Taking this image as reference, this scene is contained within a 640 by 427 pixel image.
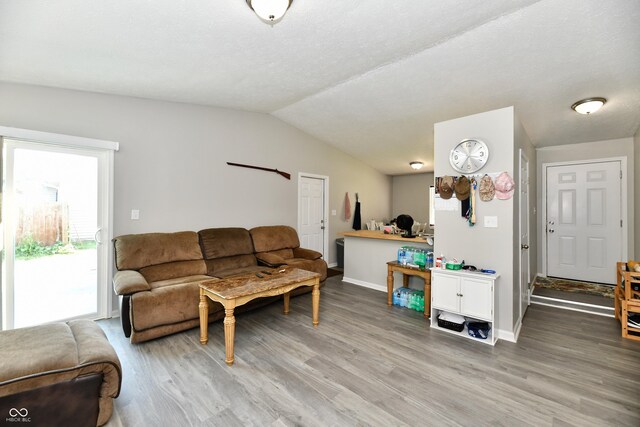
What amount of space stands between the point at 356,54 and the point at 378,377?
2919 millimetres

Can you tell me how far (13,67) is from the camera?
2.32m

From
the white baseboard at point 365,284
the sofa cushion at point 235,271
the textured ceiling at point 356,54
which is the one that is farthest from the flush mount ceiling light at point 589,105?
the sofa cushion at point 235,271

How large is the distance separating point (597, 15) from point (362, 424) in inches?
134

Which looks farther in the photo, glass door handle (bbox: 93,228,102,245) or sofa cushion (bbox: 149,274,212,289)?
glass door handle (bbox: 93,228,102,245)

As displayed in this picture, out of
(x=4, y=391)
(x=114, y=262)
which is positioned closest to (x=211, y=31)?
(x=4, y=391)

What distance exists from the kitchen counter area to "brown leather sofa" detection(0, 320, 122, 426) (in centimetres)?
333

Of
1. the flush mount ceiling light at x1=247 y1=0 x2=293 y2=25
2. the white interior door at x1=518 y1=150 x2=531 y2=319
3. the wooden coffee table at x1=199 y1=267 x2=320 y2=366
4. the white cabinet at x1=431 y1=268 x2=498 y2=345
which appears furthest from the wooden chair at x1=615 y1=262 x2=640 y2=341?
the flush mount ceiling light at x1=247 y1=0 x2=293 y2=25

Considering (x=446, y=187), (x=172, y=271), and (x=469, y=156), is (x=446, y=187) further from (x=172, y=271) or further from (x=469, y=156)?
(x=172, y=271)

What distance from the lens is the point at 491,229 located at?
109 inches

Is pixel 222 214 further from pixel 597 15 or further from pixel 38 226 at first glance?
pixel 597 15

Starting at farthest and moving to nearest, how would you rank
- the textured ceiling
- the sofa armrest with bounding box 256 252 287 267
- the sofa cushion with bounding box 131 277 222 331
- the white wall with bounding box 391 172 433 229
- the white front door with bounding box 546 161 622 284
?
the white wall with bounding box 391 172 433 229 → the white front door with bounding box 546 161 622 284 → the sofa armrest with bounding box 256 252 287 267 → the sofa cushion with bounding box 131 277 222 331 → the textured ceiling

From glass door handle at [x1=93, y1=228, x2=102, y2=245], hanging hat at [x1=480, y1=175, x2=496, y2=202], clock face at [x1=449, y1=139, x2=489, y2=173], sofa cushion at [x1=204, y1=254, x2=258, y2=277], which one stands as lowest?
sofa cushion at [x1=204, y1=254, x2=258, y2=277]

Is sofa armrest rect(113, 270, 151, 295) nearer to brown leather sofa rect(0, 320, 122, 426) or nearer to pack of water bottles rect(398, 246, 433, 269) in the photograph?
brown leather sofa rect(0, 320, 122, 426)

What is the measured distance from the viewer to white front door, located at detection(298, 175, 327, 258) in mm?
5324
